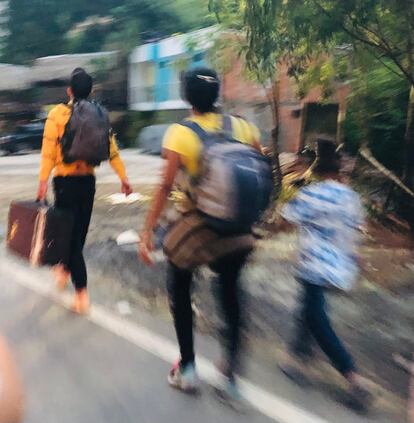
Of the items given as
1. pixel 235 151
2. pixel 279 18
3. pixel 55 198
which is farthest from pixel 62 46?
pixel 235 151

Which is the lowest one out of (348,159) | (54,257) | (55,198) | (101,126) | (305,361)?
(348,159)

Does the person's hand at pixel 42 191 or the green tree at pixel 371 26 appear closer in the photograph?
the person's hand at pixel 42 191

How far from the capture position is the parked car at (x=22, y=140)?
23844 millimetres

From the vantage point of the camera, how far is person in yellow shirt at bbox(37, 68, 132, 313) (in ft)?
16.9

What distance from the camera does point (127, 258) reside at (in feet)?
24.1

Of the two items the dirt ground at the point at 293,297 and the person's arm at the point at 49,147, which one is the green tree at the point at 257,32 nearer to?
the dirt ground at the point at 293,297

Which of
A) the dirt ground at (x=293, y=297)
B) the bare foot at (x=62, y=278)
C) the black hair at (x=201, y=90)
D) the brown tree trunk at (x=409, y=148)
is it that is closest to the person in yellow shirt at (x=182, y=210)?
the black hair at (x=201, y=90)

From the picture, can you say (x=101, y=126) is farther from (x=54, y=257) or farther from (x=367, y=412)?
(x=367, y=412)

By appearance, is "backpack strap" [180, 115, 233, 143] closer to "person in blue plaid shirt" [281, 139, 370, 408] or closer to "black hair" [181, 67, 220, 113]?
"black hair" [181, 67, 220, 113]

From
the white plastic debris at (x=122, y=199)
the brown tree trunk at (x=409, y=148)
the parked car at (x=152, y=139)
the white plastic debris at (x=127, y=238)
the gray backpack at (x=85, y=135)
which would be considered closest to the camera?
the gray backpack at (x=85, y=135)

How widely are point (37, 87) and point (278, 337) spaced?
2496cm

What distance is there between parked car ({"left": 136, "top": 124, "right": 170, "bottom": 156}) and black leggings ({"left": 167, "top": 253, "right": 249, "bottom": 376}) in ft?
59.8

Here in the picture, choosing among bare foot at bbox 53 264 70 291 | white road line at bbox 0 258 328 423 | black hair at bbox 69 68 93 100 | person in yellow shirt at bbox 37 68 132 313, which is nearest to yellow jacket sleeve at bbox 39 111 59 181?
person in yellow shirt at bbox 37 68 132 313

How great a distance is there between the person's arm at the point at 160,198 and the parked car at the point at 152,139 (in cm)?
1814
